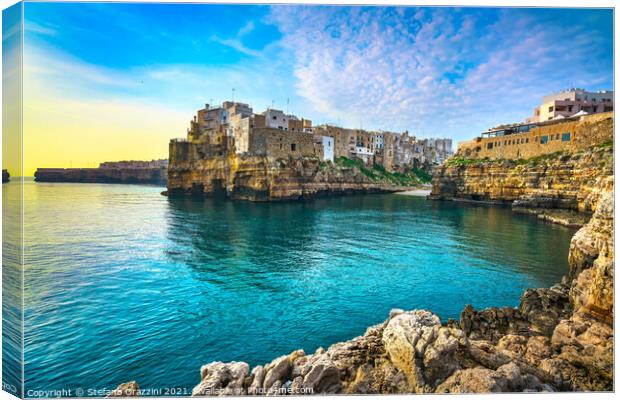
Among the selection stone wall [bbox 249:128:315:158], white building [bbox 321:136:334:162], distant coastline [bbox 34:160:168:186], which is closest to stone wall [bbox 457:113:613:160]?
white building [bbox 321:136:334:162]

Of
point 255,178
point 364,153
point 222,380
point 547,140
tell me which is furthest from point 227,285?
point 364,153

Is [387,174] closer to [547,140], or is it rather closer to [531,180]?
[531,180]

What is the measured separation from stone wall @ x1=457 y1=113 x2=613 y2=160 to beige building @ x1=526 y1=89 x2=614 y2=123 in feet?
5.77

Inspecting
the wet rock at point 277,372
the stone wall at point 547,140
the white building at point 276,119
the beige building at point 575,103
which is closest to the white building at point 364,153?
the stone wall at point 547,140

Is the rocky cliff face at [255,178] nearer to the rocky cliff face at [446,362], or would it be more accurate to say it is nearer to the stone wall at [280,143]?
the stone wall at [280,143]

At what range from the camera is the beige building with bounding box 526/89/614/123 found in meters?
36.5

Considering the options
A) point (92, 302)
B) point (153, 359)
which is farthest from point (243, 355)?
point (92, 302)

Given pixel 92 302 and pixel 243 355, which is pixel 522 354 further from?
pixel 92 302

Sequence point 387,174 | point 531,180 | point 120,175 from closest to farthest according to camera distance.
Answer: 1. point 531,180
2. point 387,174
3. point 120,175

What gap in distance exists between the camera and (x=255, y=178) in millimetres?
48656

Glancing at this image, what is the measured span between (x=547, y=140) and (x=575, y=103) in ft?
15.1

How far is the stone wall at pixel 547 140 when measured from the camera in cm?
3244

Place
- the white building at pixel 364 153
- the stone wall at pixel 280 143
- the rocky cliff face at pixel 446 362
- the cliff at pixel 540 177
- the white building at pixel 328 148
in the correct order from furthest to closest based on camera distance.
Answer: the white building at pixel 364 153 < the white building at pixel 328 148 < the stone wall at pixel 280 143 < the cliff at pixel 540 177 < the rocky cliff face at pixel 446 362

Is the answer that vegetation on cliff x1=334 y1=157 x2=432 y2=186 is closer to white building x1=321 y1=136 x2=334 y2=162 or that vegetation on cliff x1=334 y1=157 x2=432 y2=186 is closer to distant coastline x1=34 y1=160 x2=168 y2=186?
white building x1=321 y1=136 x2=334 y2=162
